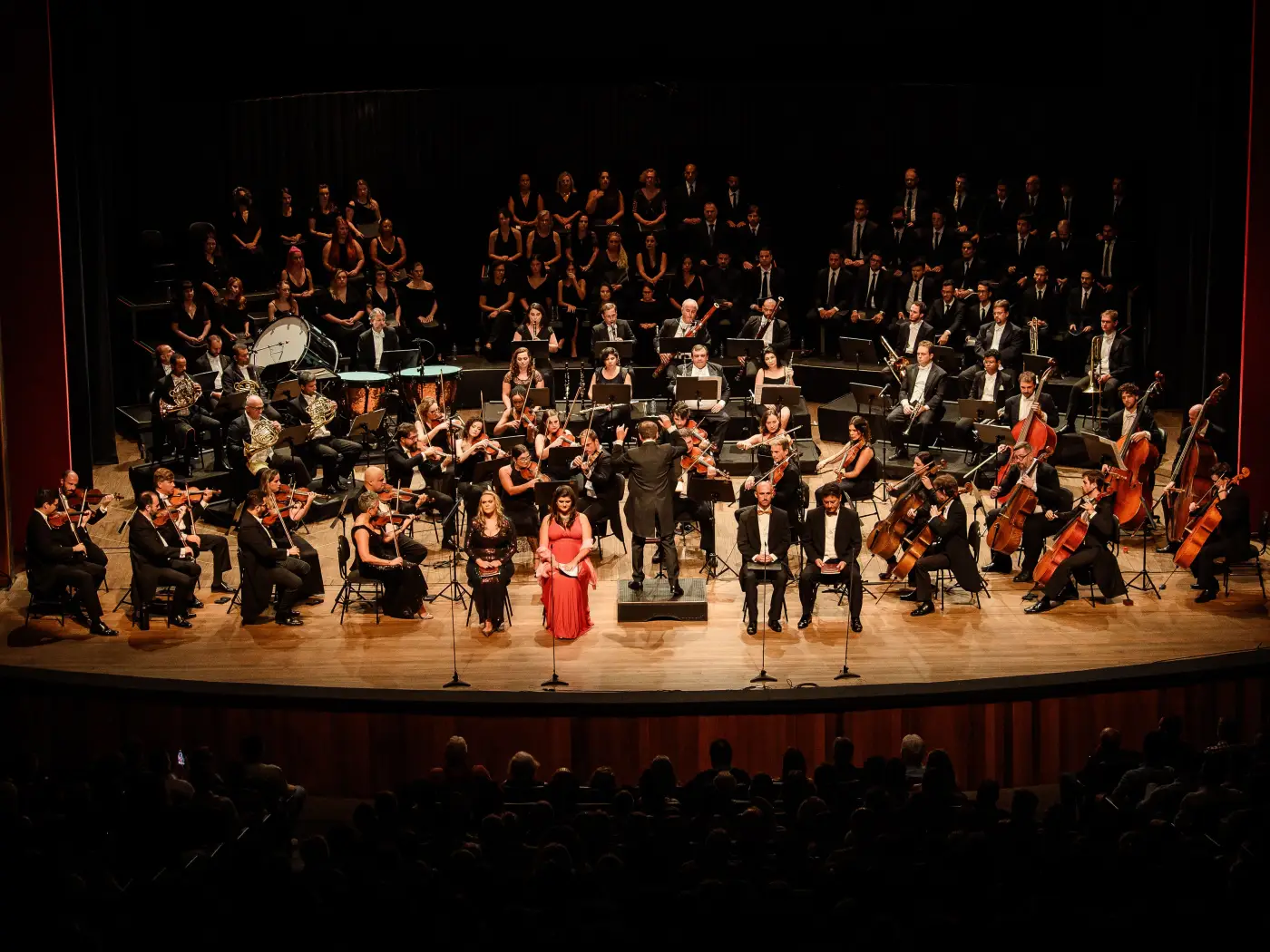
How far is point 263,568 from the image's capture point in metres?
10.8

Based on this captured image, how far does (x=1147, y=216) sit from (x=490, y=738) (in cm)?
1021

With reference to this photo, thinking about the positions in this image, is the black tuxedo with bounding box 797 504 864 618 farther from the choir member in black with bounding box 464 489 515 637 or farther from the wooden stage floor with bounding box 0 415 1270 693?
the choir member in black with bounding box 464 489 515 637

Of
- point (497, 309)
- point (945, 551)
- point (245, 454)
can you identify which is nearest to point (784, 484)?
point (945, 551)

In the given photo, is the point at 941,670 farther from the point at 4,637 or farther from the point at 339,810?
the point at 4,637

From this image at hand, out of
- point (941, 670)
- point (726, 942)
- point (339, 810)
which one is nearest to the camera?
point (726, 942)

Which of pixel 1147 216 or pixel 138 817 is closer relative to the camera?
pixel 138 817

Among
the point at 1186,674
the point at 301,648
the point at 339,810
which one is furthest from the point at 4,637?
the point at 1186,674

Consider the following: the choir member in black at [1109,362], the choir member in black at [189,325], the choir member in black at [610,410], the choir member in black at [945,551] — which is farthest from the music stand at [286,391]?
the choir member in black at [1109,362]

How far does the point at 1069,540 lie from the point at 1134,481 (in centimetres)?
151

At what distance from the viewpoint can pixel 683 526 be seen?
12602 mm

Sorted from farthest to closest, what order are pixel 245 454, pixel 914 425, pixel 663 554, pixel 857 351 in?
1. pixel 857 351
2. pixel 914 425
3. pixel 245 454
4. pixel 663 554

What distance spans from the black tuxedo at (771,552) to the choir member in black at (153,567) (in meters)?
3.76

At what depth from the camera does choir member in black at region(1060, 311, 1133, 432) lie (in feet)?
46.4

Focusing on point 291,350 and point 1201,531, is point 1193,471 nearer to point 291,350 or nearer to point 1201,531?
point 1201,531
